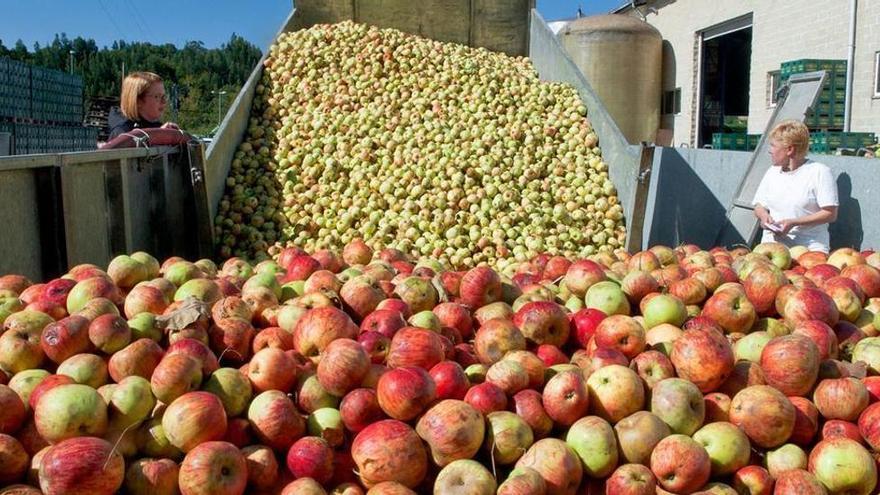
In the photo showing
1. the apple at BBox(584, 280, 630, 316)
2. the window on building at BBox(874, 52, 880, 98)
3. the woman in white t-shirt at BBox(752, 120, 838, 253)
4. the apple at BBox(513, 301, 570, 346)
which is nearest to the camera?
the apple at BBox(513, 301, 570, 346)

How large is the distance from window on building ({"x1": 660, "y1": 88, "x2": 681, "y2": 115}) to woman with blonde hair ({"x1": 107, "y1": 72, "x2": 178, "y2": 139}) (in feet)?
57.2

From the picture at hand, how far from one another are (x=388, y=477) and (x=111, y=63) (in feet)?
281

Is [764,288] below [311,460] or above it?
above

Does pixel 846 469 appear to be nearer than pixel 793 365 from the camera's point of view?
Yes

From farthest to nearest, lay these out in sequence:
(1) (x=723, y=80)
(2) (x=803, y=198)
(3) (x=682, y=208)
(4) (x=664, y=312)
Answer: (1) (x=723, y=80)
(3) (x=682, y=208)
(2) (x=803, y=198)
(4) (x=664, y=312)

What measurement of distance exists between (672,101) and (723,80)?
1.80m

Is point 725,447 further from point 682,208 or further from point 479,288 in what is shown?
point 682,208

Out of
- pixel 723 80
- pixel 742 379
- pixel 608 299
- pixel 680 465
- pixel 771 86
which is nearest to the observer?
pixel 680 465

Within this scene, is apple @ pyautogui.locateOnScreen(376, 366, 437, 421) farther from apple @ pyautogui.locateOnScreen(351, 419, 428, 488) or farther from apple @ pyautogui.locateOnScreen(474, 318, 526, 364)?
apple @ pyautogui.locateOnScreen(474, 318, 526, 364)

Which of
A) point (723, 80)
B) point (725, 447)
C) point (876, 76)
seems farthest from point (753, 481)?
point (723, 80)

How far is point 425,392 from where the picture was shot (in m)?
2.17

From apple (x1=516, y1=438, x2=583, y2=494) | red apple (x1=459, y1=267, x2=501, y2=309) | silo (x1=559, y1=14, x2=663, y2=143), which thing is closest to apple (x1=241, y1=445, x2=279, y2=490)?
apple (x1=516, y1=438, x2=583, y2=494)

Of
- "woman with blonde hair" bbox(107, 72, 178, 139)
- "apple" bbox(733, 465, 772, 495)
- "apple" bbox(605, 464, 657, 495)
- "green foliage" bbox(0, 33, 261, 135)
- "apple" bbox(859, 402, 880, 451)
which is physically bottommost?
"apple" bbox(733, 465, 772, 495)

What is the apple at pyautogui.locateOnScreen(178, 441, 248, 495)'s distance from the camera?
1.92m
